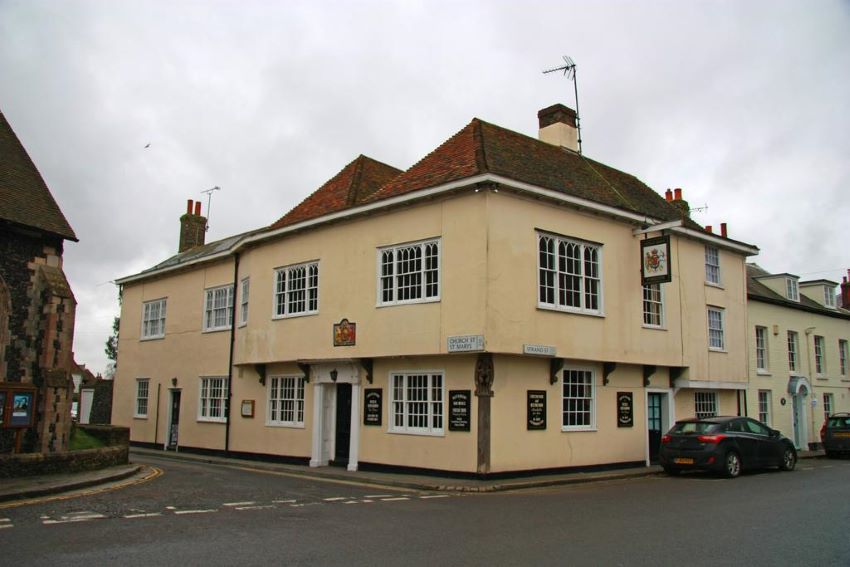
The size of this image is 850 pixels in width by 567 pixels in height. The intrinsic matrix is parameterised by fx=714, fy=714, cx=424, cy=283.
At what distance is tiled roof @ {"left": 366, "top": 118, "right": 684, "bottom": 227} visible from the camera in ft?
57.3

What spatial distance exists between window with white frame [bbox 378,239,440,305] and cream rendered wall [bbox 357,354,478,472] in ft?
5.07

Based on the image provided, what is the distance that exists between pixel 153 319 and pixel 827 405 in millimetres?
28648

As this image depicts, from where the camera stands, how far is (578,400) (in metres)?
18.5

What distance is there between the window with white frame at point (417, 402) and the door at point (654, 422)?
7.01m

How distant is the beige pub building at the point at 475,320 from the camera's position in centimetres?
1652

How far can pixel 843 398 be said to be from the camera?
31.3 m

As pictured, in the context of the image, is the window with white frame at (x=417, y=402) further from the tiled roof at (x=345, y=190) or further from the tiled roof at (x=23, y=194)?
the tiled roof at (x=23, y=194)

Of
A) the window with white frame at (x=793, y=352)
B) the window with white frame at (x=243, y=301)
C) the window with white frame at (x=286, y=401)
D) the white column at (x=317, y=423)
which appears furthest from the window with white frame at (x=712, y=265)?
the window with white frame at (x=243, y=301)

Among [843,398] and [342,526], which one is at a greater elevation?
[843,398]

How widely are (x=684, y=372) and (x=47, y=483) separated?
665 inches

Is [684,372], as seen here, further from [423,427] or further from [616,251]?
[423,427]

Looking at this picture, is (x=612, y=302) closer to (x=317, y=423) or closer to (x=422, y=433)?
(x=422, y=433)

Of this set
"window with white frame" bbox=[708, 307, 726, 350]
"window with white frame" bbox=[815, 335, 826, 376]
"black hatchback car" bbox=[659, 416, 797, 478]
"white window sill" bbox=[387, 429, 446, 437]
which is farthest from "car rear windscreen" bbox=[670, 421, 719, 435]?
"window with white frame" bbox=[815, 335, 826, 376]

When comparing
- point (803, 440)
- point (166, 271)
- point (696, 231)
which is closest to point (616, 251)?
point (696, 231)
